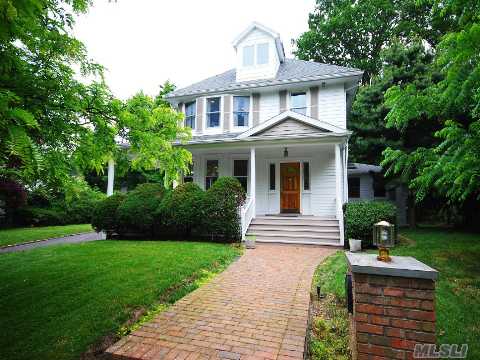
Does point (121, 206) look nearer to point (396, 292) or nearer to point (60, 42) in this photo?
point (60, 42)

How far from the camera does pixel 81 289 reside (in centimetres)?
484

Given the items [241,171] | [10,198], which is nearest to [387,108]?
[241,171]

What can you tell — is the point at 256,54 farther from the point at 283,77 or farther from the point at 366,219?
the point at 366,219

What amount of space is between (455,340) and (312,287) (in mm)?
2304

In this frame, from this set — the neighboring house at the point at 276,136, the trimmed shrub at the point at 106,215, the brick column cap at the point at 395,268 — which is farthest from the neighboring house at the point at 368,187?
the brick column cap at the point at 395,268

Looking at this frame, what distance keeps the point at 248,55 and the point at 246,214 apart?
30.0 feet

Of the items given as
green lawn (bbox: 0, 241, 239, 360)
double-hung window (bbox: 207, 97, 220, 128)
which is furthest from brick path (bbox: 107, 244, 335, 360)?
double-hung window (bbox: 207, 97, 220, 128)

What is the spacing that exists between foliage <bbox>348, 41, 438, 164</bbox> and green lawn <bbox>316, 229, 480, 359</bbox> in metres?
5.65

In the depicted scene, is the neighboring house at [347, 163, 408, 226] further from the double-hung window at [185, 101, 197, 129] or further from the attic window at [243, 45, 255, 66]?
the double-hung window at [185, 101, 197, 129]

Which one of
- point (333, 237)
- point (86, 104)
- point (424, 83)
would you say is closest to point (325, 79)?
point (424, 83)

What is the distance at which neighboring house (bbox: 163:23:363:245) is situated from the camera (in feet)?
34.8

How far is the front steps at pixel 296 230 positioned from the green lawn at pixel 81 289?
2386mm

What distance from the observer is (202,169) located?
45.7 feet

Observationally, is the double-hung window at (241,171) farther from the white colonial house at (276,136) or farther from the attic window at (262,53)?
the attic window at (262,53)
